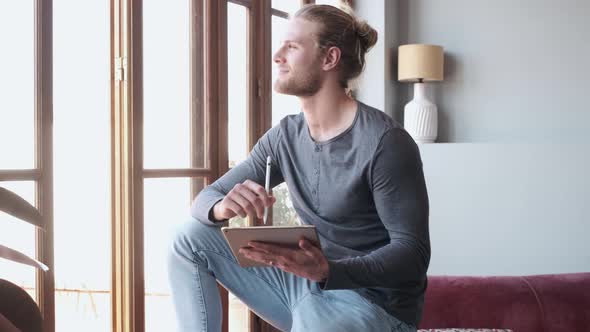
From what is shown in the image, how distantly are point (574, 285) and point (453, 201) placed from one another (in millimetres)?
1883

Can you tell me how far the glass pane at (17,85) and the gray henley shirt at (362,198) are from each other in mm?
570

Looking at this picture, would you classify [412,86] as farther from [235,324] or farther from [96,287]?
[96,287]

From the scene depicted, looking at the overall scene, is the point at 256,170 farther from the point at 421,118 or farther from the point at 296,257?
the point at 421,118

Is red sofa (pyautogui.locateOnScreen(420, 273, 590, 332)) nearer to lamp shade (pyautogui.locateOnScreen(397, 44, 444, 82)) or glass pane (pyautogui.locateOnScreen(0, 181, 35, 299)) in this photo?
glass pane (pyautogui.locateOnScreen(0, 181, 35, 299))

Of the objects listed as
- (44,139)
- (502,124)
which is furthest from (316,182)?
(502,124)

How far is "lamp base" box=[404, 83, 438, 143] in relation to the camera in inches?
184

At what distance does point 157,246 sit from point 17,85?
934 mm

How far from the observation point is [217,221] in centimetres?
192

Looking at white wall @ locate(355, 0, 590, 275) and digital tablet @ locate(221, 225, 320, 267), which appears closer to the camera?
digital tablet @ locate(221, 225, 320, 267)

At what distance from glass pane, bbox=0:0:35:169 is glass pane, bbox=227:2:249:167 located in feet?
4.08

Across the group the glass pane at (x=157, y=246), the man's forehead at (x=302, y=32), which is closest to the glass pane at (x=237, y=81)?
the glass pane at (x=157, y=246)

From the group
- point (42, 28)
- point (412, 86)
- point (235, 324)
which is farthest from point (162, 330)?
point (412, 86)

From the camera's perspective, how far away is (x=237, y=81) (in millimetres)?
3416

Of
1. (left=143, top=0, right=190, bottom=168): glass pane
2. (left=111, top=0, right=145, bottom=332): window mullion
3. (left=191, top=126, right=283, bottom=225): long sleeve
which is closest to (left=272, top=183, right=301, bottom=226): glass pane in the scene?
(left=143, top=0, right=190, bottom=168): glass pane
